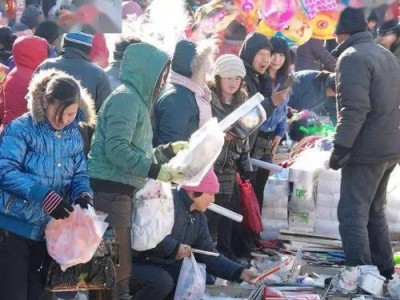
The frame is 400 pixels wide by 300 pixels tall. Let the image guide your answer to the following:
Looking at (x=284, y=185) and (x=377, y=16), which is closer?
(x=284, y=185)

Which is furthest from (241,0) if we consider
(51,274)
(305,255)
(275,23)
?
(51,274)

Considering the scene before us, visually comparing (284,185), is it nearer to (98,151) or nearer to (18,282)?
(98,151)

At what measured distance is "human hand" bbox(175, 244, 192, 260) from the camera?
5.34 metres

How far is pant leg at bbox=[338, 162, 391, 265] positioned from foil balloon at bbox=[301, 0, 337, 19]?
4272 mm

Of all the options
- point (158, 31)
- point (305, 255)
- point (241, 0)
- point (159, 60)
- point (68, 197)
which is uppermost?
point (241, 0)

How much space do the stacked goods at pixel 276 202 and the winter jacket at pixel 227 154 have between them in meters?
1.27

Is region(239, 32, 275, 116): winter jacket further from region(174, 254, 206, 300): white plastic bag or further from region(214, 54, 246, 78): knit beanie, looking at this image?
region(174, 254, 206, 300): white plastic bag

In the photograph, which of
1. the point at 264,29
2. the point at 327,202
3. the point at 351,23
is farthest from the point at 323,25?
the point at 351,23

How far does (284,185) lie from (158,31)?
175 cm

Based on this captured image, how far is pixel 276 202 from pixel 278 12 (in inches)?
130

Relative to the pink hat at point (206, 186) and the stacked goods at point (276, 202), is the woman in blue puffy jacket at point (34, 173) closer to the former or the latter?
the pink hat at point (206, 186)

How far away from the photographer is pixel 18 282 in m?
4.48

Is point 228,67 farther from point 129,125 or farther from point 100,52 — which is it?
point 129,125

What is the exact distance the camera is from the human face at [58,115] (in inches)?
174
